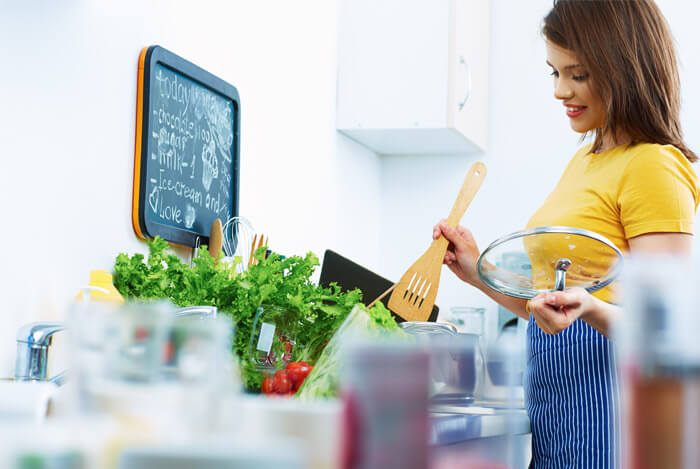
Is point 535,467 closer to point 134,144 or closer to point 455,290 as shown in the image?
point 134,144

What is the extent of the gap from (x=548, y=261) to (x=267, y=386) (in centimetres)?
53

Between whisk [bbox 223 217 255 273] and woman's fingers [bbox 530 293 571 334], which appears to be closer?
woman's fingers [bbox 530 293 571 334]

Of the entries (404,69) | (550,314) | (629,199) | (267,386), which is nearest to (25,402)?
(267,386)

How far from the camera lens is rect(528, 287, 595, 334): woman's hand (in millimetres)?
1229

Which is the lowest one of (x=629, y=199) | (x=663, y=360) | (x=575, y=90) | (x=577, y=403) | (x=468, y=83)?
(x=577, y=403)

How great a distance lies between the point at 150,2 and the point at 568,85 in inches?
35.3

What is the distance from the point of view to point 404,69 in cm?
282

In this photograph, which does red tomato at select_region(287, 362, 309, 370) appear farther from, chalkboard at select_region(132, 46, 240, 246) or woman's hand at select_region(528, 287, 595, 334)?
chalkboard at select_region(132, 46, 240, 246)

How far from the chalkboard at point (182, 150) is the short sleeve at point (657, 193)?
0.90m

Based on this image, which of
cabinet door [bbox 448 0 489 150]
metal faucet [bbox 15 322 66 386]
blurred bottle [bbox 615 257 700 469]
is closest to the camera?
blurred bottle [bbox 615 257 700 469]

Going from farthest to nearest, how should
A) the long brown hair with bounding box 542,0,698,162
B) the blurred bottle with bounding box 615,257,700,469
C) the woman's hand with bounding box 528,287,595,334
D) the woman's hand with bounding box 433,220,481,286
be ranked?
the woman's hand with bounding box 433,220,481,286, the long brown hair with bounding box 542,0,698,162, the woman's hand with bounding box 528,287,595,334, the blurred bottle with bounding box 615,257,700,469

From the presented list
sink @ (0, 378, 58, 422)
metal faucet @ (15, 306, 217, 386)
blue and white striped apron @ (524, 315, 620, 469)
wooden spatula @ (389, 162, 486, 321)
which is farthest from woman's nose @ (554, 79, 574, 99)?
sink @ (0, 378, 58, 422)

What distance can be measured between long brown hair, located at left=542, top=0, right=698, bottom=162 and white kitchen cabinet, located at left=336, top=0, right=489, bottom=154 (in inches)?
46.9

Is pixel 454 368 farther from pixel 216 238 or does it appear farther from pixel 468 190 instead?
pixel 216 238
